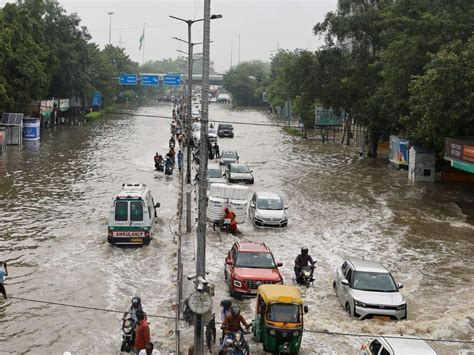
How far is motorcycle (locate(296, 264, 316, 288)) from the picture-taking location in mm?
20578

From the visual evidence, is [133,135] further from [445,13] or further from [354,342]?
[354,342]

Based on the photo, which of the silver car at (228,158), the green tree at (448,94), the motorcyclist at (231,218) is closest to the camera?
the motorcyclist at (231,218)

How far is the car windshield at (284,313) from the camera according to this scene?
14.9m

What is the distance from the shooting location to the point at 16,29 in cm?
6216

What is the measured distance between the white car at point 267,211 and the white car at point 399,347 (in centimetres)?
1553

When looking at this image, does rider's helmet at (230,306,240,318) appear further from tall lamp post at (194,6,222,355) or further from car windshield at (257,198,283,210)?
car windshield at (257,198,283,210)

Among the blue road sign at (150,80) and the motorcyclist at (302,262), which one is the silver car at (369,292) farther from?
the blue road sign at (150,80)

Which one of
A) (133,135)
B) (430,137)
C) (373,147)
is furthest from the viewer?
(133,135)

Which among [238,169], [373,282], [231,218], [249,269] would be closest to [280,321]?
[373,282]

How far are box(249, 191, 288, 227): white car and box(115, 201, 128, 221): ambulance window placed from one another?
22.9ft

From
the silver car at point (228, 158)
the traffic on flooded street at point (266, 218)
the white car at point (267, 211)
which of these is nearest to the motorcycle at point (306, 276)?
the traffic on flooded street at point (266, 218)

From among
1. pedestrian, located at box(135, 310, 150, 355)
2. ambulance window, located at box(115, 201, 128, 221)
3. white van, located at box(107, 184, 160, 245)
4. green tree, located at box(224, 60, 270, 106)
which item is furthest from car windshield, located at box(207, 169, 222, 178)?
green tree, located at box(224, 60, 270, 106)

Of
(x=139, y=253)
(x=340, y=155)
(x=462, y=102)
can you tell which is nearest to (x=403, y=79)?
(x=462, y=102)

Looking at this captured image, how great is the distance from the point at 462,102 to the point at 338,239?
12917 mm
